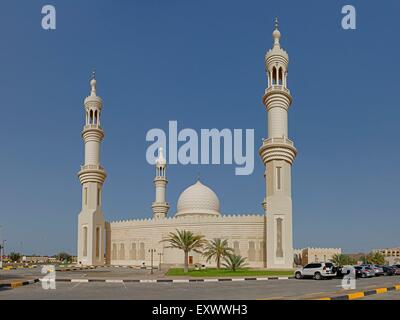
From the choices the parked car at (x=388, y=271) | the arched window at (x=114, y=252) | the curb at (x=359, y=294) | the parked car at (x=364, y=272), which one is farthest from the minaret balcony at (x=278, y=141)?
the arched window at (x=114, y=252)

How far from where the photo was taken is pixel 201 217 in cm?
6234

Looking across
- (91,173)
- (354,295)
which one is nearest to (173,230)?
(91,173)

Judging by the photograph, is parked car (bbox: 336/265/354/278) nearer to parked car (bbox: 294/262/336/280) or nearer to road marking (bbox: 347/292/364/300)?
parked car (bbox: 294/262/336/280)

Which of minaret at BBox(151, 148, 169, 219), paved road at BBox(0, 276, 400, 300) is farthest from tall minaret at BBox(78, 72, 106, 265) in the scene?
paved road at BBox(0, 276, 400, 300)

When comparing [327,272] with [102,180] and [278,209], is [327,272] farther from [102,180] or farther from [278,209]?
[102,180]

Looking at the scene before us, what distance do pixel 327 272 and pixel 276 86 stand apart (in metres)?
26.2

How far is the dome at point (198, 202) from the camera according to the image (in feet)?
228

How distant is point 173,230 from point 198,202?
7.35m

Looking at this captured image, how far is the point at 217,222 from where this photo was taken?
60.9m

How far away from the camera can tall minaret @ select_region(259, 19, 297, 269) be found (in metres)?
48.3

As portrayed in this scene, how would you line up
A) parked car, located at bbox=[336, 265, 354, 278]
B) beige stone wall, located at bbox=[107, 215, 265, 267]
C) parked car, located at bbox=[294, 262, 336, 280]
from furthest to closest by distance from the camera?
beige stone wall, located at bbox=[107, 215, 265, 267]
parked car, located at bbox=[336, 265, 354, 278]
parked car, located at bbox=[294, 262, 336, 280]

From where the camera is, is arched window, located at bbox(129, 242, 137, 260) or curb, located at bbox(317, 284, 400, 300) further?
arched window, located at bbox(129, 242, 137, 260)

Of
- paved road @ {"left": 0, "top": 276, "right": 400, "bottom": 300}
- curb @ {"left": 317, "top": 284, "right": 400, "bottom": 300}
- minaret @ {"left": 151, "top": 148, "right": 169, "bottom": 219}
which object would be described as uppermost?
minaret @ {"left": 151, "top": 148, "right": 169, "bottom": 219}
